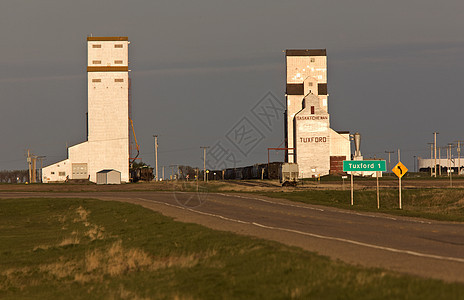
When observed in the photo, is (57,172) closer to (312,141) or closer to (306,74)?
(312,141)

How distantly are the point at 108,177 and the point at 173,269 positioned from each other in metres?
98.9

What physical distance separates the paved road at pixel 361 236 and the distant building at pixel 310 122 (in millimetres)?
81052

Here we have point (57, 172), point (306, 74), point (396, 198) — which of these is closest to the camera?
point (396, 198)

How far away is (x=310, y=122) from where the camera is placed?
122 m

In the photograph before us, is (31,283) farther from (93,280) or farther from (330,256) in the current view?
(330,256)

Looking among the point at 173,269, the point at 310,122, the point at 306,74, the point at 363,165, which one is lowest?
the point at 173,269

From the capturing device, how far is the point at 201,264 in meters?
18.5

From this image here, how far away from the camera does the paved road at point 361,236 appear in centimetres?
1600

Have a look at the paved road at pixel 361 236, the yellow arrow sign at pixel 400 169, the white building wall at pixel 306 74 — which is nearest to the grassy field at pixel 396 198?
the yellow arrow sign at pixel 400 169

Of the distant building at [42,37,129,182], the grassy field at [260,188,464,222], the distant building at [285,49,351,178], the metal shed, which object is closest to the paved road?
the grassy field at [260,188,464,222]

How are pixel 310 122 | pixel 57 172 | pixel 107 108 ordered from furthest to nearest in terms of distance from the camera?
1. pixel 57 172
2. pixel 310 122
3. pixel 107 108

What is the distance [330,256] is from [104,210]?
34723 mm

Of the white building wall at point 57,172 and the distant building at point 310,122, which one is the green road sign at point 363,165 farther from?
the white building wall at point 57,172

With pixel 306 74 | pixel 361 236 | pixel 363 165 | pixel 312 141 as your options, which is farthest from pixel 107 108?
pixel 361 236
